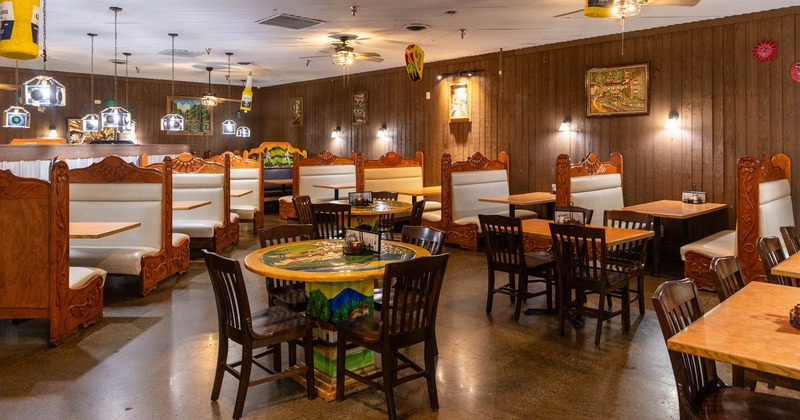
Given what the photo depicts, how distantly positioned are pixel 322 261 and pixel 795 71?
6.47 m

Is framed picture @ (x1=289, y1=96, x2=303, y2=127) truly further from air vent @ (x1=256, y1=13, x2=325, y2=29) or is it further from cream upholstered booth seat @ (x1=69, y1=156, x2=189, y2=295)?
cream upholstered booth seat @ (x1=69, y1=156, x2=189, y2=295)

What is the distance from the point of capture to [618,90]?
8.64m

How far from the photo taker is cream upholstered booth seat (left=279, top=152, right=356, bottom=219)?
1120 centimetres

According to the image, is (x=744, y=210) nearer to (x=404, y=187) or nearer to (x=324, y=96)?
(x=404, y=187)

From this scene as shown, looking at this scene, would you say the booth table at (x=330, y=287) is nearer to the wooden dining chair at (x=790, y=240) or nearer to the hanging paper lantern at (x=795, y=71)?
the wooden dining chair at (x=790, y=240)

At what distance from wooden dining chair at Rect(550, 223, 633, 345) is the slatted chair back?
134 cm

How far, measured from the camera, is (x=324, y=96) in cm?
1413

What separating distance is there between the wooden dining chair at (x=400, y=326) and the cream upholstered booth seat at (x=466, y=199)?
210 inches

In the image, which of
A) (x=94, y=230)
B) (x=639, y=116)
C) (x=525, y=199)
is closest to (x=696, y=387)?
(x=94, y=230)

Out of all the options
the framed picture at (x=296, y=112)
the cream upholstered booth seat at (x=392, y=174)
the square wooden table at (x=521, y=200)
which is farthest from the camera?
the framed picture at (x=296, y=112)

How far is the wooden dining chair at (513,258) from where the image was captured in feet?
16.8

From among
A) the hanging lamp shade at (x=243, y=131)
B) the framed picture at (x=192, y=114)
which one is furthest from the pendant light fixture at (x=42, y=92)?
the framed picture at (x=192, y=114)

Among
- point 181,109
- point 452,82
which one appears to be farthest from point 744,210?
point 181,109

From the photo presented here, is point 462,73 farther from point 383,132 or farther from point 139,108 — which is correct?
point 139,108
